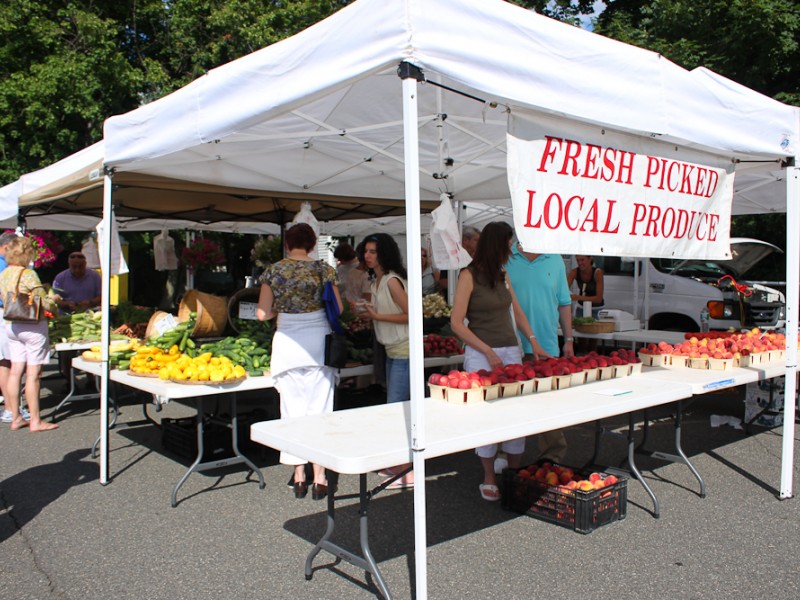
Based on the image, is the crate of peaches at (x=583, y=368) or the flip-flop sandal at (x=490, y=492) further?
the flip-flop sandal at (x=490, y=492)

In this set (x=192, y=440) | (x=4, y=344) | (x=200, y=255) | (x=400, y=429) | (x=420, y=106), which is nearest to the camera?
(x=400, y=429)

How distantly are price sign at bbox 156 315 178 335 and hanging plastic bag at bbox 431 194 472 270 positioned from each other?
2.74m

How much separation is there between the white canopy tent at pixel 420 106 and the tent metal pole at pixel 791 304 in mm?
12

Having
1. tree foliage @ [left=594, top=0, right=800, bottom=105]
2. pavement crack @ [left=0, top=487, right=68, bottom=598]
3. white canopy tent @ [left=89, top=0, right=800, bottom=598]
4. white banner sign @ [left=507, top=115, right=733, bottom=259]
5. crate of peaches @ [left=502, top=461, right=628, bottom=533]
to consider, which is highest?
tree foliage @ [left=594, top=0, right=800, bottom=105]

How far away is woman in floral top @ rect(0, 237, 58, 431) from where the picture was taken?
263 inches

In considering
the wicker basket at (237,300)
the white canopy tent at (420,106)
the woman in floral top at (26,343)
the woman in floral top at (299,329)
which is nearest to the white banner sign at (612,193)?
the white canopy tent at (420,106)

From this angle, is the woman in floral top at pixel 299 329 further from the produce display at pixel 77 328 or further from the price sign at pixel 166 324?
the produce display at pixel 77 328

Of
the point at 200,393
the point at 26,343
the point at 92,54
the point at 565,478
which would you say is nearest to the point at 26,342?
the point at 26,343

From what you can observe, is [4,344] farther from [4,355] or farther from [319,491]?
[319,491]

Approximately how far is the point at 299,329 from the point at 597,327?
4.51 meters

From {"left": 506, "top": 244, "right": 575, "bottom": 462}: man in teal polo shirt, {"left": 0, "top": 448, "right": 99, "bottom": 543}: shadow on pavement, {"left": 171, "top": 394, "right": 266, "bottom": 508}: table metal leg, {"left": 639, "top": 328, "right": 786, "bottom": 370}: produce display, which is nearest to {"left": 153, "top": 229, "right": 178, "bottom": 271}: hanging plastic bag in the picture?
{"left": 0, "top": 448, "right": 99, "bottom": 543}: shadow on pavement

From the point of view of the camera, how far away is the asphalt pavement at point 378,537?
3.50 m

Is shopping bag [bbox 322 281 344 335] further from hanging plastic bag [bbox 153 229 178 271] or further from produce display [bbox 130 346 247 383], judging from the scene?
hanging plastic bag [bbox 153 229 178 271]

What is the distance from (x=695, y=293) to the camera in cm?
1022
